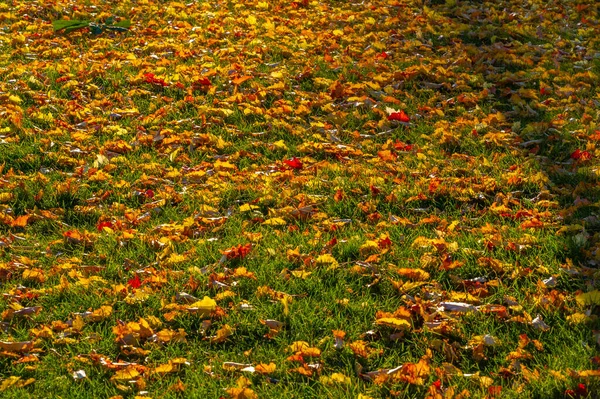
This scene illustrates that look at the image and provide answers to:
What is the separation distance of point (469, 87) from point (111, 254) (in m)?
3.31

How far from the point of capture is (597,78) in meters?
6.23

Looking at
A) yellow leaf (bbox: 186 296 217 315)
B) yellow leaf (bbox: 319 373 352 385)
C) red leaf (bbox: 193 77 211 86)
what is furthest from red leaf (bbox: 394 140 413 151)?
yellow leaf (bbox: 319 373 352 385)

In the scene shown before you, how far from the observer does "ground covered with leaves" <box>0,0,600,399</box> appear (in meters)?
3.24

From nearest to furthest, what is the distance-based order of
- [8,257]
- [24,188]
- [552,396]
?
[552,396] < [8,257] < [24,188]

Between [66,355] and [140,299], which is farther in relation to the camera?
[140,299]

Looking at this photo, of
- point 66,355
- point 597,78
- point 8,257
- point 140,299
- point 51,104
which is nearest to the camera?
point 66,355

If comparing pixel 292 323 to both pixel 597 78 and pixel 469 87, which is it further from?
pixel 597 78

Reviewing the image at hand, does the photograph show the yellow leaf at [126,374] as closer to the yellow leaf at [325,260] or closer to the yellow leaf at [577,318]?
the yellow leaf at [325,260]

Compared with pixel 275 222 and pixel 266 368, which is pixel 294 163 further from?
pixel 266 368

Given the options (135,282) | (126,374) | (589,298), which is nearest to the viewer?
(126,374)

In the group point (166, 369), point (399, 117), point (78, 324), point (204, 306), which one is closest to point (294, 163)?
point (399, 117)

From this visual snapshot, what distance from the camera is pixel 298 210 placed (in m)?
4.36

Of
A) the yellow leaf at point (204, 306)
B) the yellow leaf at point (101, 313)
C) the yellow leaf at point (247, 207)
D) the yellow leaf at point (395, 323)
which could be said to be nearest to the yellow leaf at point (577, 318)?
the yellow leaf at point (395, 323)

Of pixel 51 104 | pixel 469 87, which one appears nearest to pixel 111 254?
pixel 51 104
